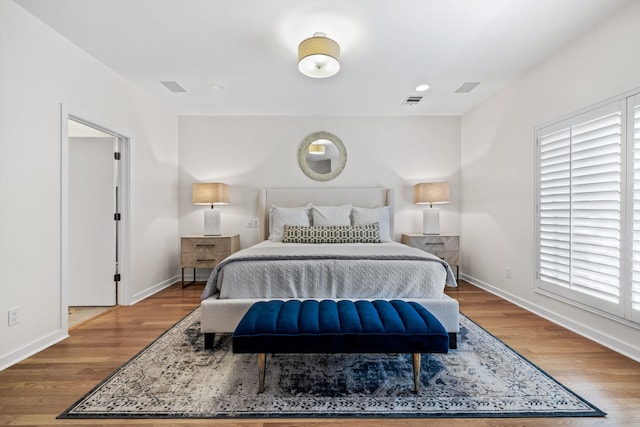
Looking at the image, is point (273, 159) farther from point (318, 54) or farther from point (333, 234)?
point (318, 54)

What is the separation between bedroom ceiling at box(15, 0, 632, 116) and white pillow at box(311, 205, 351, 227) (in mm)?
1424

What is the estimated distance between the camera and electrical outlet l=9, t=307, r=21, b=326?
2029mm

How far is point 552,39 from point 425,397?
9.64 ft

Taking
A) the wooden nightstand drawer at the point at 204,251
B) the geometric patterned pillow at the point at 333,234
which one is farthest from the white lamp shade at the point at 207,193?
the geometric patterned pillow at the point at 333,234

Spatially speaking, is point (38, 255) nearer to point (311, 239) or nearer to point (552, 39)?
point (311, 239)

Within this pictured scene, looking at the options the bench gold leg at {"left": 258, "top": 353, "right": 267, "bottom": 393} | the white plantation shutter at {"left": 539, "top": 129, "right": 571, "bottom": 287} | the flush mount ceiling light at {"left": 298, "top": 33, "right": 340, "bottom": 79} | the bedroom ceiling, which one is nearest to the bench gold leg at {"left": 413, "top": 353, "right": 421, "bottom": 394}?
the bench gold leg at {"left": 258, "top": 353, "right": 267, "bottom": 393}

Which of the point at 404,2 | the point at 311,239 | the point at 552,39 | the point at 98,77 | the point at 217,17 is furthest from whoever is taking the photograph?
the point at 311,239

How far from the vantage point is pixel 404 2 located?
2053mm

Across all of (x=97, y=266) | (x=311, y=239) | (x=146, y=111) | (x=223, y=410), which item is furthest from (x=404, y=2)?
(x=97, y=266)

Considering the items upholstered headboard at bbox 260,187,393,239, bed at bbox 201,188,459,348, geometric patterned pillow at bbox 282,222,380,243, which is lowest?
bed at bbox 201,188,459,348

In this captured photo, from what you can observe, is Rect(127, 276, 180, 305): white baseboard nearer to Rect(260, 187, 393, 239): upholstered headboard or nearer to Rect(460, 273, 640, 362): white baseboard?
Rect(260, 187, 393, 239): upholstered headboard

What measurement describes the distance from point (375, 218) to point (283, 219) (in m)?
1.20

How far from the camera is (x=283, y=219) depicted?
389cm

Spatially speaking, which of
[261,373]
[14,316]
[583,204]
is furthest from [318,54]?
[14,316]
